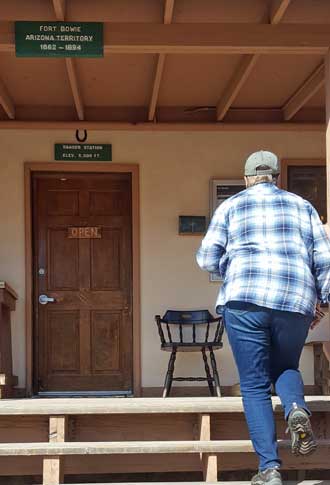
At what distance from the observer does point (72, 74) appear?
19.0 ft

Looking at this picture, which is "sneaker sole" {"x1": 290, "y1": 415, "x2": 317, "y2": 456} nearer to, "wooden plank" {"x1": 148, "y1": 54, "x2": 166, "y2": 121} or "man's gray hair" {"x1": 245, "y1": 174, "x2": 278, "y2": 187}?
"man's gray hair" {"x1": 245, "y1": 174, "x2": 278, "y2": 187}

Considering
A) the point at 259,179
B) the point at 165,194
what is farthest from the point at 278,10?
the point at 165,194

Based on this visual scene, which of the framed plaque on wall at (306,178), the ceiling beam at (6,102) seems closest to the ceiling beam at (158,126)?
the ceiling beam at (6,102)

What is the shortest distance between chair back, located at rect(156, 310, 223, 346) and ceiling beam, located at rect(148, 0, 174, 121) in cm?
186

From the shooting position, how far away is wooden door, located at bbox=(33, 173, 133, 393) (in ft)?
23.6

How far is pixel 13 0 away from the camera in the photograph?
4.69 metres

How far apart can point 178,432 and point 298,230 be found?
4.76 ft

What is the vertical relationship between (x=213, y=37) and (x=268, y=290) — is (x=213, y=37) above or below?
above

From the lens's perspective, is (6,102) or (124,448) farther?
(6,102)

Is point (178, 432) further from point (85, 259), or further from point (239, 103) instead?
point (239, 103)

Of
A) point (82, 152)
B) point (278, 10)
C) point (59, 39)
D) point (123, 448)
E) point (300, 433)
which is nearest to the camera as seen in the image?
point (300, 433)

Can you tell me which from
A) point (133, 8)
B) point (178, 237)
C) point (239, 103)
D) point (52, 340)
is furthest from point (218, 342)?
→ point (133, 8)

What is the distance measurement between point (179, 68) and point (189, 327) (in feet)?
8.15

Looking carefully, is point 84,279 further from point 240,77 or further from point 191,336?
point 240,77
